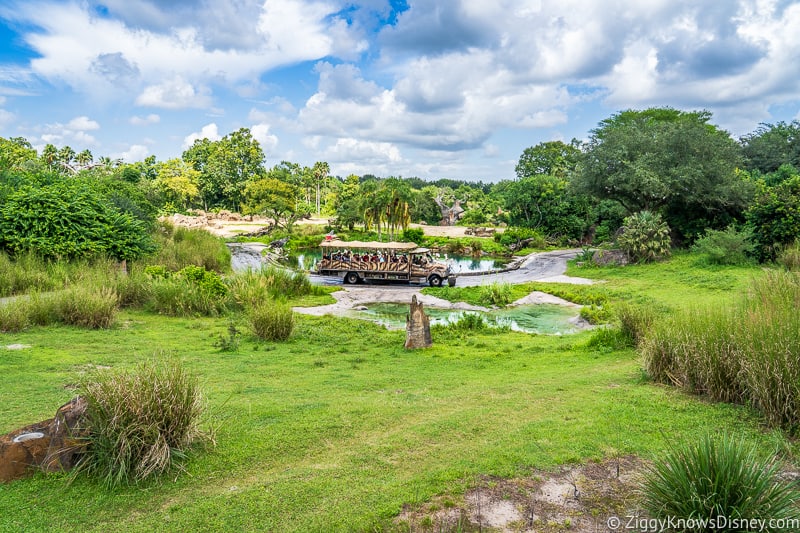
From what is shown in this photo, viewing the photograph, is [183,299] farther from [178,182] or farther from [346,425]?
[178,182]

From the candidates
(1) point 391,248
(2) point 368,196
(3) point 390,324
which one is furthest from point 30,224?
(2) point 368,196

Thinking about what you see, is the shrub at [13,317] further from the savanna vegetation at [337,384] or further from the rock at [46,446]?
the rock at [46,446]

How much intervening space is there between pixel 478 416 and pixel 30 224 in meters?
17.7

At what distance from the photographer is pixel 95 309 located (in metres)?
12.1

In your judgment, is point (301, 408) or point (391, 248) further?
point (391, 248)

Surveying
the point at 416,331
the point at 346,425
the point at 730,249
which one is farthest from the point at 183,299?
the point at 730,249

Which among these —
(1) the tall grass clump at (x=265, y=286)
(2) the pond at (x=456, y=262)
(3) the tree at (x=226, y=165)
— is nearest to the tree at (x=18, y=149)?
(3) the tree at (x=226, y=165)

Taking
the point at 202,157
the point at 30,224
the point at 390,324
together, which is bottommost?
the point at 390,324

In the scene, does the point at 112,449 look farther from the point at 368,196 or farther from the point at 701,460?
the point at 368,196

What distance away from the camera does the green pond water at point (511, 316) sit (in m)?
15.7

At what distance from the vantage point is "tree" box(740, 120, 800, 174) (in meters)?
40.0

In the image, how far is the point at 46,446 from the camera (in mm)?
4770

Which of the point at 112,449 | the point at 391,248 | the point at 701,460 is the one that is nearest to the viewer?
the point at 701,460

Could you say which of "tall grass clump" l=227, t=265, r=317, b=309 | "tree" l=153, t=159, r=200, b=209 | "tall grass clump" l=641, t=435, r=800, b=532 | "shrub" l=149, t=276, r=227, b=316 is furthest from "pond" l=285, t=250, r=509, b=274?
"tree" l=153, t=159, r=200, b=209
